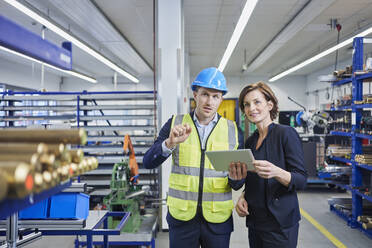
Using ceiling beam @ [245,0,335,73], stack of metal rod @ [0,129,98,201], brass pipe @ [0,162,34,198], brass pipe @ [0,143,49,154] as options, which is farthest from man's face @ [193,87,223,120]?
ceiling beam @ [245,0,335,73]

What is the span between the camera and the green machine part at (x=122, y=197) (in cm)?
380

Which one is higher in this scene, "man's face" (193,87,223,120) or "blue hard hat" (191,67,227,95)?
"blue hard hat" (191,67,227,95)

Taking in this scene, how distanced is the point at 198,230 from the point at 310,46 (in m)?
10.7

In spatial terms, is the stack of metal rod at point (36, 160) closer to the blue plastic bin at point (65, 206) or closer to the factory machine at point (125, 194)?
the blue plastic bin at point (65, 206)

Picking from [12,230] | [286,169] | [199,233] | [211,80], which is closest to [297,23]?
[211,80]

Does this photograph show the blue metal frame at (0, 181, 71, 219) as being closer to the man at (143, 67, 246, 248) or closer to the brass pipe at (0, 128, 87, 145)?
the brass pipe at (0, 128, 87, 145)

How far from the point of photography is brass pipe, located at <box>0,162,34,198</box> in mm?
598

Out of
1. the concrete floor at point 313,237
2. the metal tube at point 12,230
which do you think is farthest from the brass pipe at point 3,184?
the concrete floor at point 313,237

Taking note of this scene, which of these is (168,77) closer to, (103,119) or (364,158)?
(103,119)

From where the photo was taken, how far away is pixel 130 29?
28.5ft

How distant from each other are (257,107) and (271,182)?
1.73 feet

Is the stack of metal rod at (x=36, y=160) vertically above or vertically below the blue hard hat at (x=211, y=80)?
below

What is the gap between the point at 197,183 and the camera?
197cm

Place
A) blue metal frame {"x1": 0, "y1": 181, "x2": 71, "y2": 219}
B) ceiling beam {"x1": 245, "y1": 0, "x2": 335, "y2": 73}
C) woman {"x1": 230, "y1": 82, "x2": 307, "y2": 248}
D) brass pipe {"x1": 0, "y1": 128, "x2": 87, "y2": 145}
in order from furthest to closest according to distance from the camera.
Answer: ceiling beam {"x1": 245, "y1": 0, "x2": 335, "y2": 73} < woman {"x1": 230, "y1": 82, "x2": 307, "y2": 248} < brass pipe {"x1": 0, "y1": 128, "x2": 87, "y2": 145} < blue metal frame {"x1": 0, "y1": 181, "x2": 71, "y2": 219}
